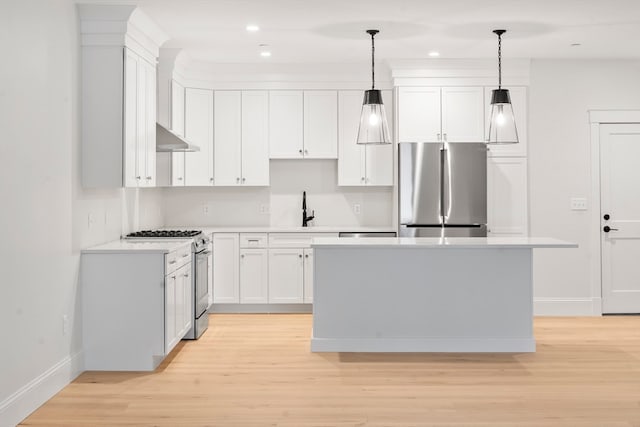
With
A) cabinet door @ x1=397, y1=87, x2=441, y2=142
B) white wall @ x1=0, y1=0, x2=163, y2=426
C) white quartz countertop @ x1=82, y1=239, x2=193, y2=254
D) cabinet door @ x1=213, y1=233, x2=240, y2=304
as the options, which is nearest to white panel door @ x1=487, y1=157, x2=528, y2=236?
cabinet door @ x1=397, y1=87, x2=441, y2=142

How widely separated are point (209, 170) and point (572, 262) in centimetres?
391

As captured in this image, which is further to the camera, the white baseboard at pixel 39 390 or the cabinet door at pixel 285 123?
the cabinet door at pixel 285 123

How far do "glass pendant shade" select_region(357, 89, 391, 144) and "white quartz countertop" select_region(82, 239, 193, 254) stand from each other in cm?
171

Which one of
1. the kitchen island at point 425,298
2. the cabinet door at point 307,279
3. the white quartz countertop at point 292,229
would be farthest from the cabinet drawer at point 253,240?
the kitchen island at point 425,298

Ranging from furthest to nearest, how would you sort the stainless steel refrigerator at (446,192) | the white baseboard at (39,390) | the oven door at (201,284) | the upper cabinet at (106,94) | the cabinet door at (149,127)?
the stainless steel refrigerator at (446,192) → the oven door at (201,284) → the cabinet door at (149,127) → the upper cabinet at (106,94) → the white baseboard at (39,390)

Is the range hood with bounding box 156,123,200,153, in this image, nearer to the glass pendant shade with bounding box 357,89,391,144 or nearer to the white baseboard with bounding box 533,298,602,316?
the glass pendant shade with bounding box 357,89,391,144

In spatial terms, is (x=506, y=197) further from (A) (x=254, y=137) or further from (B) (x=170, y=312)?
(B) (x=170, y=312)

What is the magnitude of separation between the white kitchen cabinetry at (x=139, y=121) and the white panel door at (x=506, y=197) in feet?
11.1

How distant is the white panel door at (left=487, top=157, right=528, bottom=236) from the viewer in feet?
22.7

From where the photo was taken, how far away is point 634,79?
7.00m

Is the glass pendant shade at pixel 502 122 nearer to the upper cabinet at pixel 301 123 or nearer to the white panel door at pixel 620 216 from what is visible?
the white panel door at pixel 620 216

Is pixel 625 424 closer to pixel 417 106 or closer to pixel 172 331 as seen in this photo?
pixel 172 331

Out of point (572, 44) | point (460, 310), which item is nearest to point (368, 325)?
point (460, 310)

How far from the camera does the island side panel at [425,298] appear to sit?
530cm
